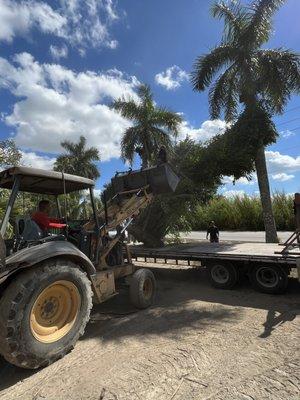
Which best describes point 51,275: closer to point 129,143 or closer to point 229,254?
point 229,254

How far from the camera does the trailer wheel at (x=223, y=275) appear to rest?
8.33 metres

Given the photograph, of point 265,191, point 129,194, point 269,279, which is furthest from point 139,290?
point 265,191

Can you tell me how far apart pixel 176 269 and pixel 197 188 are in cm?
354

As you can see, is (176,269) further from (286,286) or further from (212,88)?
(212,88)

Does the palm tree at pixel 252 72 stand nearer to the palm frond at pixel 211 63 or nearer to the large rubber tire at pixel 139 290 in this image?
the palm frond at pixel 211 63

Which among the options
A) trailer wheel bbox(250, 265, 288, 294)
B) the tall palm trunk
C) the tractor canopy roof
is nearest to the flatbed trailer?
trailer wheel bbox(250, 265, 288, 294)

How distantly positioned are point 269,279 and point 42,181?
5.12m

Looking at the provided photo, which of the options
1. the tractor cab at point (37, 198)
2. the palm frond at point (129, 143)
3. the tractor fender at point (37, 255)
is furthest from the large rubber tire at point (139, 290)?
the palm frond at point (129, 143)

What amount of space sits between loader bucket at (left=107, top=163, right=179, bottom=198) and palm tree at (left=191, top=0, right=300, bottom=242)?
950cm

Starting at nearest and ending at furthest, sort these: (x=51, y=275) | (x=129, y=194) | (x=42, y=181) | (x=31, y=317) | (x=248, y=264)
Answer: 1. (x=31, y=317)
2. (x=51, y=275)
3. (x=42, y=181)
4. (x=248, y=264)
5. (x=129, y=194)

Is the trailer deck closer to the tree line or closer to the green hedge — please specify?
the tree line

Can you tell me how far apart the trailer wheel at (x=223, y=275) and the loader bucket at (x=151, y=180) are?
2.12m

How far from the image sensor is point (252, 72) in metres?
17.1

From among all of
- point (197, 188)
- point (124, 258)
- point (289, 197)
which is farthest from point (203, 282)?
point (289, 197)
